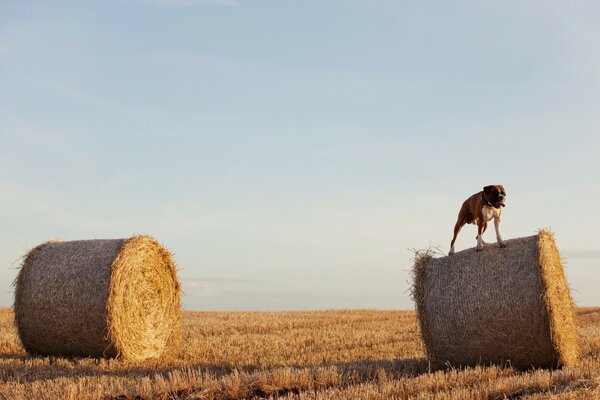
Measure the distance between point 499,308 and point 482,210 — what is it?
4.57 feet

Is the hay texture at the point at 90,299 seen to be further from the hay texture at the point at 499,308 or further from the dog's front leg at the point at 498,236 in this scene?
the dog's front leg at the point at 498,236

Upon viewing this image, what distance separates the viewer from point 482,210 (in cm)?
1014

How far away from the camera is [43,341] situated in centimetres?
1184

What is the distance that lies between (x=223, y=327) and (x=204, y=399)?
9198mm

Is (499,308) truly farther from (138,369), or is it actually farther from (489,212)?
(138,369)

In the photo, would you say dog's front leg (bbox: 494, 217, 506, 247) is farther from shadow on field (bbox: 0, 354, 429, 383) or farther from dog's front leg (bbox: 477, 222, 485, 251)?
shadow on field (bbox: 0, 354, 429, 383)

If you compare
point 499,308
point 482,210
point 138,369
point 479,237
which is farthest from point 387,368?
point 138,369

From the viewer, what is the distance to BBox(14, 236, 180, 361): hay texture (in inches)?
452

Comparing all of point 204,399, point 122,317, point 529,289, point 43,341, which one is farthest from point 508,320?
point 43,341

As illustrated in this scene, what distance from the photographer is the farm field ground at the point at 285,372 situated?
7629 millimetres

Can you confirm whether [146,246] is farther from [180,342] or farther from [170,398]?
[170,398]

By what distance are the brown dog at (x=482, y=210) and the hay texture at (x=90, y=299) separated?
5266 mm

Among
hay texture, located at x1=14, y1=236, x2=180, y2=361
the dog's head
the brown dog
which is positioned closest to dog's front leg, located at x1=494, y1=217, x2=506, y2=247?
the brown dog

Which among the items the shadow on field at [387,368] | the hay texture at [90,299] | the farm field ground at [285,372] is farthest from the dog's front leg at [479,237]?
the hay texture at [90,299]
